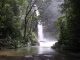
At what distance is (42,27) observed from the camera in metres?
55.8

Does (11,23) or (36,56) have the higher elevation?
(11,23)

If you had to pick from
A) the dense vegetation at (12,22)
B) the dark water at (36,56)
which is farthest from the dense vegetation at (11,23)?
the dark water at (36,56)

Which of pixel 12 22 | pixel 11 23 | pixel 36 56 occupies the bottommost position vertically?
pixel 36 56

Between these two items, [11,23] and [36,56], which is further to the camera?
[11,23]

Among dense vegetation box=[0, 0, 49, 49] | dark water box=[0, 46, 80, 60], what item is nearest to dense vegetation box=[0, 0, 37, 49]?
dense vegetation box=[0, 0, 49, 49]

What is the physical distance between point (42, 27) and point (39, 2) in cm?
1503

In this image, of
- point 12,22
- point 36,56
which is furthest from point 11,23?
point 36,56

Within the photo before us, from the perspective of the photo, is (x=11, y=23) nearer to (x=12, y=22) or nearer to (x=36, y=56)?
(x=12, y=22)

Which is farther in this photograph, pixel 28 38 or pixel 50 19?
pixel 50 19

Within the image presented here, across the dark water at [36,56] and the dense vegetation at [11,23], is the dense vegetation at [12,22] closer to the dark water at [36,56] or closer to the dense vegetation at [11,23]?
the dense vegetation at [11,23]

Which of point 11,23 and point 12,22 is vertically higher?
point 12,22

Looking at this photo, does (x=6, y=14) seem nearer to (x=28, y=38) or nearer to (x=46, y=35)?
(x=28, y=38)

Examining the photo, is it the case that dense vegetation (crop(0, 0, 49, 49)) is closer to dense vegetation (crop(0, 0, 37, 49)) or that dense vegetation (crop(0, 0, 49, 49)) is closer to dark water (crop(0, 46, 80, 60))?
dense vegetation (crop(0, 0, 37, 49))

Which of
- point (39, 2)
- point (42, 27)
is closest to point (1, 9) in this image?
point (39, 2)
